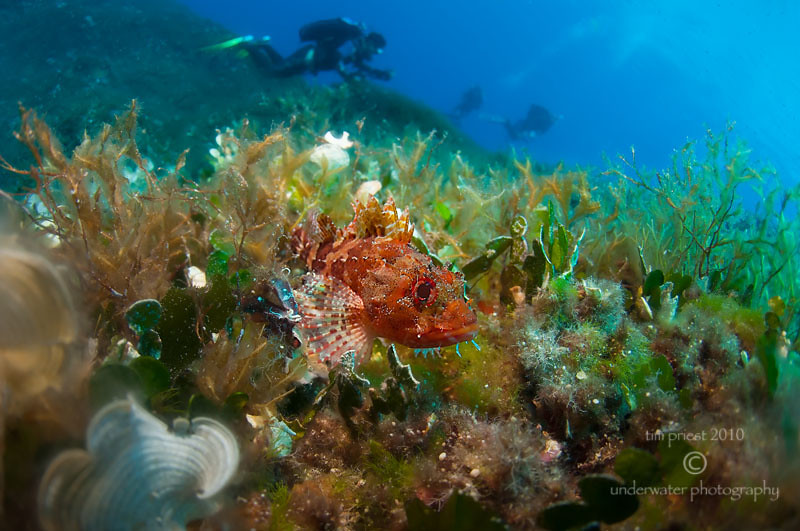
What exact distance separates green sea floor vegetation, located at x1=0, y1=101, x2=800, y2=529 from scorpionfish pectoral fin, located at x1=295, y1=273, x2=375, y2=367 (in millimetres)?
177

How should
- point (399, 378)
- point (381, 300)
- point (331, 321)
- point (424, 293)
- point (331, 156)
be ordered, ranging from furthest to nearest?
1. point (331, 156)
2. point (331, 321)
3. point (381, 300)
4. point (424, 293)
5. point (399, 378)

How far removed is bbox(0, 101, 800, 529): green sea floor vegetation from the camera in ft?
5.63

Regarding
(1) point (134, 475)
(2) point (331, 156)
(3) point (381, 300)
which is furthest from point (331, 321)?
(2) point (331, 156)

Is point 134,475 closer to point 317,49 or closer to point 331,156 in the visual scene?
point 331,156

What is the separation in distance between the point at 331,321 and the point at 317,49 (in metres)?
16.2

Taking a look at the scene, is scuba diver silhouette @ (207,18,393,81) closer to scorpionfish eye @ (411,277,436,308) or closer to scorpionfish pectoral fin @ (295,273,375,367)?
scorpionfish pectoral fin @ (295,273,375,367)

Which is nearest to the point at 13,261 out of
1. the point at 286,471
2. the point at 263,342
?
the point at 263,342

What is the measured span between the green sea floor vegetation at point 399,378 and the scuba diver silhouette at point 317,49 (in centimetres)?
1323

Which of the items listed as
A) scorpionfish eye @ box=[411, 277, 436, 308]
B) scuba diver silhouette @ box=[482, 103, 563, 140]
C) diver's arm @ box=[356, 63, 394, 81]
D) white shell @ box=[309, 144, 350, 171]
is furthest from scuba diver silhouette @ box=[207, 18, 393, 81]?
scuba diver silhouette @ box=[482, 103, 563, 140]

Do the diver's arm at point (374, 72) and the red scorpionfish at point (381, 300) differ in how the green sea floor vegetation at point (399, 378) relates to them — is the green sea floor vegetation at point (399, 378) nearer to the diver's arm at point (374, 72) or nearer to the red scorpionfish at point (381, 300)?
the red scorpionfish at point (381, 300)

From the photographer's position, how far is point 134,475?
165 cm

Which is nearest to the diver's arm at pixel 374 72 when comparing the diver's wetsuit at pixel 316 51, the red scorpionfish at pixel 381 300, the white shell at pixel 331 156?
the diver's wetsuit at pixel 316 51

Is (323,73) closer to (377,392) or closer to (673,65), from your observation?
(377,392)

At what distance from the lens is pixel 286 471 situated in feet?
8.76
